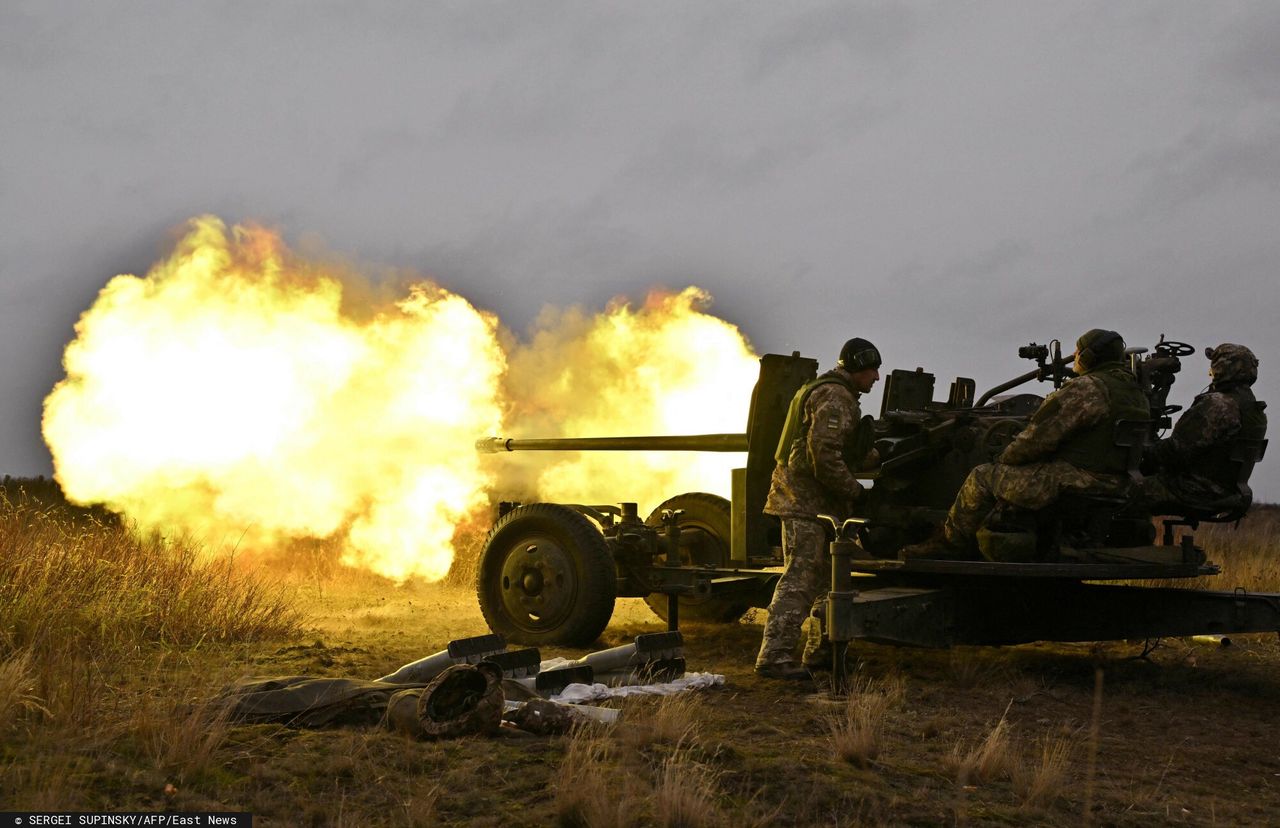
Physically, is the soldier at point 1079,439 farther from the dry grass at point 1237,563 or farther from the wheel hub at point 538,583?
the wheel hub at point 538,583

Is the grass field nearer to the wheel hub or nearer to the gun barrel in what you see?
the wheel hub

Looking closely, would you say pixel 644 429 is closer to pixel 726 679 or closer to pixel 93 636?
pixel 726 679

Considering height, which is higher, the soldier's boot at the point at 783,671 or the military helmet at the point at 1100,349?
the military helmet at the point at 1100,349

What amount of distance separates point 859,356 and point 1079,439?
62.2 inches

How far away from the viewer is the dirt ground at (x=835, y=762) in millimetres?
4844

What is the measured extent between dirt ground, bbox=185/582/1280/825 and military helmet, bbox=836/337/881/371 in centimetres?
218

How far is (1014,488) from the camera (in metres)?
7.88

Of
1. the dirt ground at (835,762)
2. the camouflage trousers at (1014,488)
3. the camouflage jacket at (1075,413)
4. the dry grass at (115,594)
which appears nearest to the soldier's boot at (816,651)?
the dirt ground at (835,762)

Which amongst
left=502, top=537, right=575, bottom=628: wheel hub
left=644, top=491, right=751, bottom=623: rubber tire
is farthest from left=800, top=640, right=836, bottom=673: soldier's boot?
left=644, top=491, right=751, bottom=623: rubber tire

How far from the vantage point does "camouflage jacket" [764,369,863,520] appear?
8227mm

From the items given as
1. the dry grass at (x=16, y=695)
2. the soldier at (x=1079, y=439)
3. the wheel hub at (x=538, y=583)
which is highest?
the soldier at (x=1079, y=439)

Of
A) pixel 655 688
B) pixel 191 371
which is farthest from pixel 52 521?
pixel 655 688

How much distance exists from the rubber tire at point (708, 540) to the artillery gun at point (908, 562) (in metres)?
0.02


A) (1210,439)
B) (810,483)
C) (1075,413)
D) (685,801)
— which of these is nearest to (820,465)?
→ (810,483)
